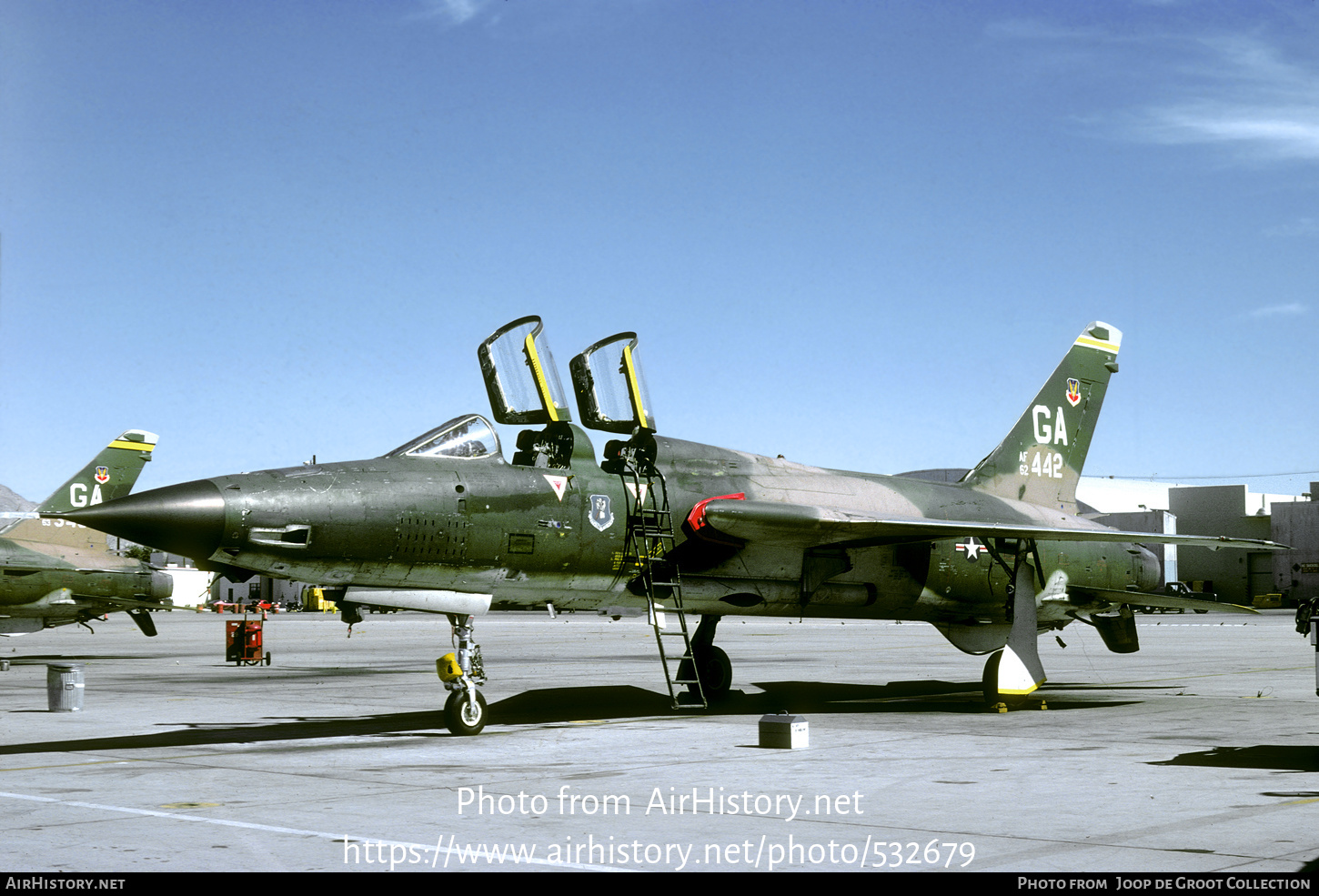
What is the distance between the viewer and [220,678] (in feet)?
74.2

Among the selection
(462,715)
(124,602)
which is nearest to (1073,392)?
(462,715)

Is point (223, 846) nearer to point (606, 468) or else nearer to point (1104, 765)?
point (1104, 765)

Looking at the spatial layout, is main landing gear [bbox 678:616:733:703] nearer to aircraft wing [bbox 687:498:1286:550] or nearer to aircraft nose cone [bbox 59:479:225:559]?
aircraft wing [bbox 687:498:1286:550]

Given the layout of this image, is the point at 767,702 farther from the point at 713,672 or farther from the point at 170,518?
the point at 170,518

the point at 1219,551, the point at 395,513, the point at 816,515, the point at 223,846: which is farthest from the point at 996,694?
the point at 1219,551

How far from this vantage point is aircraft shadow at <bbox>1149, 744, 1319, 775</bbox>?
33.6 ft

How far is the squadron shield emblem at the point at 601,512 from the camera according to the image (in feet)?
46.2

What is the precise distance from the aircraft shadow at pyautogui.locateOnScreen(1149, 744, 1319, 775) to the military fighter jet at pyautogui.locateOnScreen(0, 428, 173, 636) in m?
24.8

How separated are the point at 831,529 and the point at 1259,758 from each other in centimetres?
573

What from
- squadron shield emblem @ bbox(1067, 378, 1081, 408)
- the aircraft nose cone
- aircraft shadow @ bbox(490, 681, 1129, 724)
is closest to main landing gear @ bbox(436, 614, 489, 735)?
aircraft shadow @ bbox(490, 681, 1129, 724)

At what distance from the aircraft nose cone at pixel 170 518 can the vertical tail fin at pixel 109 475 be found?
21.0 metres

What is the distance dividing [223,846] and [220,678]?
16559mm

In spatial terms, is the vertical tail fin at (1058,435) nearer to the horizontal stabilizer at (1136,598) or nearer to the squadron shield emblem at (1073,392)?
the squadron shield emblem at (1073,392)

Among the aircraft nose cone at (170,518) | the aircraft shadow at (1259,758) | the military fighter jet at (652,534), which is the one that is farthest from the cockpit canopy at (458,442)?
the aircraft shadow at (1259,758)
